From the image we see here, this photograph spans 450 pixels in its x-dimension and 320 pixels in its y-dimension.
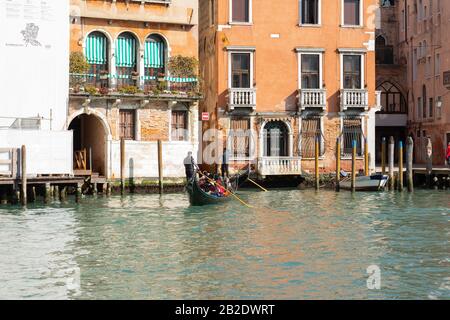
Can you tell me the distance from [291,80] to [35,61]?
9067 millimetres

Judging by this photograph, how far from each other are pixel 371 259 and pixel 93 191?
42.7 ft

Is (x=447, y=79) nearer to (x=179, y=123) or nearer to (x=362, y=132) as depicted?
(x=362, y=132)

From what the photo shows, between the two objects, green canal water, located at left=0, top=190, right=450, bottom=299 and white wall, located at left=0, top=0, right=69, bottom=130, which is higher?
white wall, located at left=0, top=0, right=69, bottom=130

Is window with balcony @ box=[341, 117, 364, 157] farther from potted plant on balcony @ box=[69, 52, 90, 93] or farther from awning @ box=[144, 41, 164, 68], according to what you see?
potted plant on balcony @ box=[69, 52, 90, 93]

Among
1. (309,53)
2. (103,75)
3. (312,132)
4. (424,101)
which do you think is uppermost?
(309,53)

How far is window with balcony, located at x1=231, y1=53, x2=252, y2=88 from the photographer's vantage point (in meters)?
29.6

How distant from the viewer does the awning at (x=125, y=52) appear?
27234 mm

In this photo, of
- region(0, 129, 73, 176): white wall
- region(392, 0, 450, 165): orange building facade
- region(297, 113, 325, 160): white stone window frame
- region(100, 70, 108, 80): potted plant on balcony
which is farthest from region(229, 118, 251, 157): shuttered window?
region(392, 0, 450, 165): orange building facade

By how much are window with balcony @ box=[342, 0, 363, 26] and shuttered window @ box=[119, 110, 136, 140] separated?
8292 mm

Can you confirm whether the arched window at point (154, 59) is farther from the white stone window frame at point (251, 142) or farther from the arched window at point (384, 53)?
the arched window at point (384, 53)

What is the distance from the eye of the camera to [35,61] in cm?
2461

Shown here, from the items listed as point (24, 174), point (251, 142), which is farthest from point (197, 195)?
point (251, 142)
